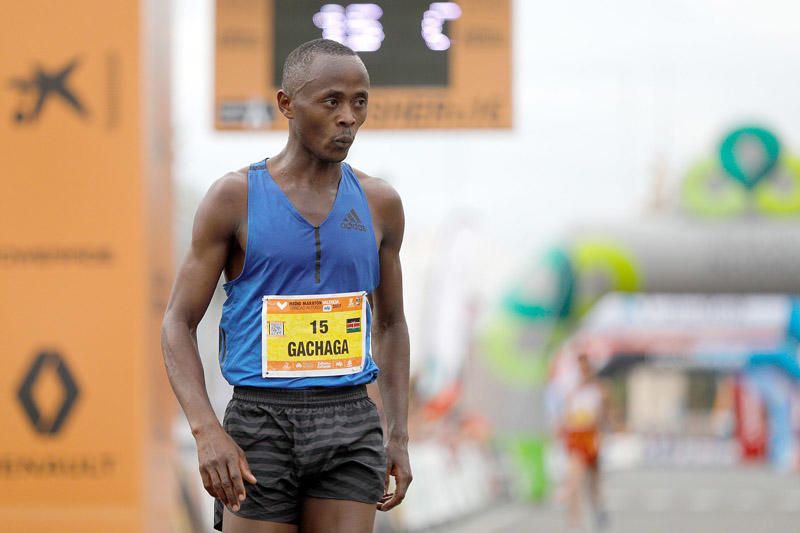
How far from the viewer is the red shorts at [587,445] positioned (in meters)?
13.9

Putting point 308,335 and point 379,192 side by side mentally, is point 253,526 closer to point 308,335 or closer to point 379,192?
point 308,335

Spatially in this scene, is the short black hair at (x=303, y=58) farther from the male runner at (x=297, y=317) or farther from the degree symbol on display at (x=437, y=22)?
the degree symbol on display at (x=437, y=22)

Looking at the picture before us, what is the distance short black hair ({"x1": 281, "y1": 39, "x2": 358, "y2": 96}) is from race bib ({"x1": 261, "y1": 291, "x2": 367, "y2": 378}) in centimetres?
47

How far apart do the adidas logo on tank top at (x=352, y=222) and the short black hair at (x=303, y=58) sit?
30 centimetres

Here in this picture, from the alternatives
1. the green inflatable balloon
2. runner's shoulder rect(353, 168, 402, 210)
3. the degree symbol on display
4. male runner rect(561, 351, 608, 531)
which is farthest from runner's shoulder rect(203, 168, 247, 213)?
the green inflatable balloon

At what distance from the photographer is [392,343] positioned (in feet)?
11.5

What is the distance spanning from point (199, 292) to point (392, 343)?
1.77 feet

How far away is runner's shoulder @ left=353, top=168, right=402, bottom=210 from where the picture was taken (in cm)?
338

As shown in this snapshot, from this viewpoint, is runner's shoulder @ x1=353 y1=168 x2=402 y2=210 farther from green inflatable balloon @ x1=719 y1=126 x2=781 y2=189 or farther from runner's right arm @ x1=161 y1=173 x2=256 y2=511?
green inflatable balloon @ x1=719 y1=126 x2=781 y2=189

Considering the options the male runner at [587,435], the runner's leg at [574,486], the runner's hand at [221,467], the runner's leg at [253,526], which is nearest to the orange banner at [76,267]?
the runner's leg at [253,526]

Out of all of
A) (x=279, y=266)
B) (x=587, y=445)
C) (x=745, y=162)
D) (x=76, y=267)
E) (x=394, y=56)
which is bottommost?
(x=587, y=445)

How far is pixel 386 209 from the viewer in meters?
3.39

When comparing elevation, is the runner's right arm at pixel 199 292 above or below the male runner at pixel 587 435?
above

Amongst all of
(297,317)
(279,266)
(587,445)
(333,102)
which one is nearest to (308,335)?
(297,317)
